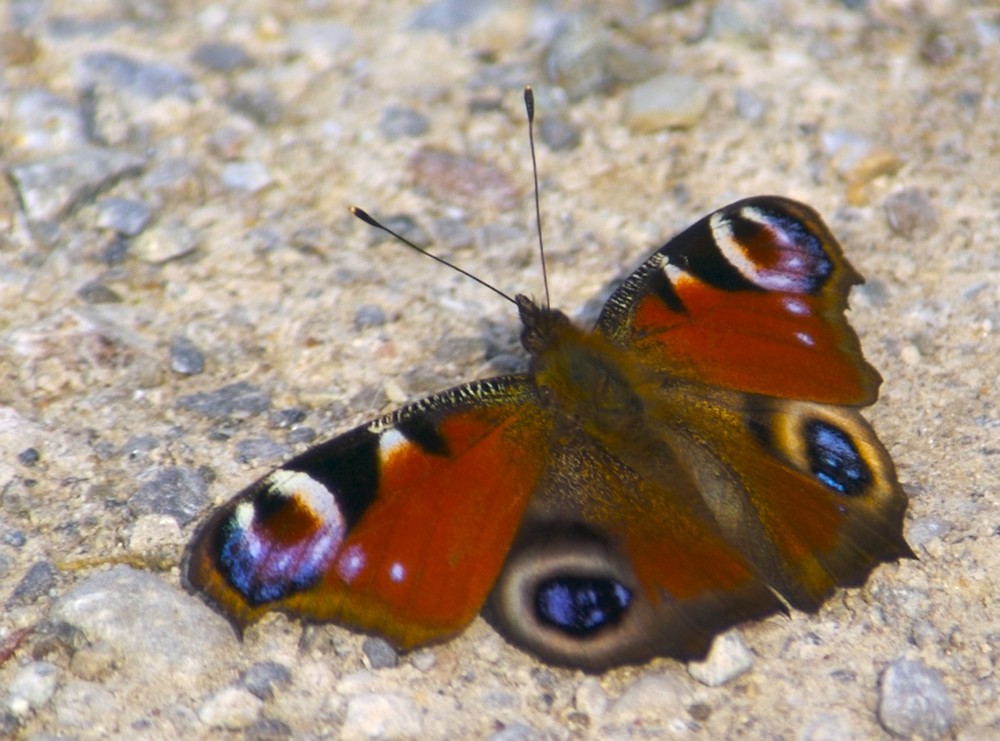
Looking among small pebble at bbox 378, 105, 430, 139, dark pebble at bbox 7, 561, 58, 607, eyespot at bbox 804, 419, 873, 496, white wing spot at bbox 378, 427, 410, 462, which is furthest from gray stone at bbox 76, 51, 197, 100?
eyespot at bbox 804, 419, 873, 496

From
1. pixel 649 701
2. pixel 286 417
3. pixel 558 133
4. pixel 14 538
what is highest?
pixel 558 133

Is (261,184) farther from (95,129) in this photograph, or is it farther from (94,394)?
(94,394)

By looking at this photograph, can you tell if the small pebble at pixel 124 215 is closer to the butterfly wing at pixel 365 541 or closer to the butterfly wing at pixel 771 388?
the butterfly wing at pixel 365 541

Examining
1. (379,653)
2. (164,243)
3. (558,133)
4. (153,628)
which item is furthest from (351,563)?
(558,133)

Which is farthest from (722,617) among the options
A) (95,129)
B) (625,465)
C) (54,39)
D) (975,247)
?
(54,39)

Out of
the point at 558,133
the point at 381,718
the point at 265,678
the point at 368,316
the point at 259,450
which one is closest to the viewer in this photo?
the point at 381,718

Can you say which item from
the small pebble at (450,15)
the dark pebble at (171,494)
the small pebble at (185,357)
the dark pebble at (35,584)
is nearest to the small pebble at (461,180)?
the small pebble at (450,15)

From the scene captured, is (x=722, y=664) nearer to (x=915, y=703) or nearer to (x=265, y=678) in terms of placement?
(x=915, y=703)

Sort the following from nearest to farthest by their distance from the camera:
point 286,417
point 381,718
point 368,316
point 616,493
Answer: point 381,718, point 616,493, point 286,417, point 368,316
